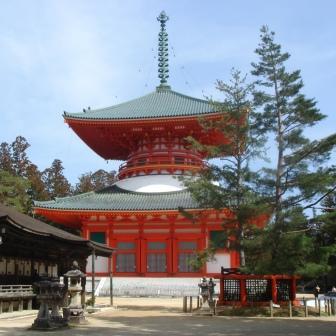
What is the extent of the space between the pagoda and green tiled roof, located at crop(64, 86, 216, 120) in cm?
8

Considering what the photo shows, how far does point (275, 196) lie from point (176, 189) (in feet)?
64.4

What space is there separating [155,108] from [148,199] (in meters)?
7.94

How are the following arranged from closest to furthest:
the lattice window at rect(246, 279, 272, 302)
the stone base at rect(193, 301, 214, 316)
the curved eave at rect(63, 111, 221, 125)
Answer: the stone base at rect(193, 301, 214, 316)
the lattice window at rect(246, 279, 272, 302)
the curved eave at rect(63, 111, 221, 125)

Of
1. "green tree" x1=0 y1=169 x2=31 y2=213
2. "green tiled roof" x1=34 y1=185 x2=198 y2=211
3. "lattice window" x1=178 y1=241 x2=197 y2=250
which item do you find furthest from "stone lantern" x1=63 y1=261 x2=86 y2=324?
"green tree" x1=0 y1=169 x2=31 y2=213

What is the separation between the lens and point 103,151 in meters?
47.8

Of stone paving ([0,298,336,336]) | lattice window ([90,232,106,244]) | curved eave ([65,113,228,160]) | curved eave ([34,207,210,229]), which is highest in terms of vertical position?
curved eave ([65,113,228,160])

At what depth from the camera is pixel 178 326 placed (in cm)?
1655

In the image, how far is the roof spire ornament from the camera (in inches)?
1982

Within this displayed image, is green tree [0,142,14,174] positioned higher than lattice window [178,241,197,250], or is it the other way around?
green tree [0,142,14,174]

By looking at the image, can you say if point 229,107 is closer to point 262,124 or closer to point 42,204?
point 262,124

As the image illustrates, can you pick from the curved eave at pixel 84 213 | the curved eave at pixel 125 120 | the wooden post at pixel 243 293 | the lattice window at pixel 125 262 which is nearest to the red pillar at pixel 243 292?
the wooden post at pixel 243 293

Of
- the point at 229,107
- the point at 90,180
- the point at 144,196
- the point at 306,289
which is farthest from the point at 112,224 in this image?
the point at 90,180

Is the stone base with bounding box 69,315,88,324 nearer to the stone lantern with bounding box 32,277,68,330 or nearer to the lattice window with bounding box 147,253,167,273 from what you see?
the stone lantern with bounding box 32,277,68,330

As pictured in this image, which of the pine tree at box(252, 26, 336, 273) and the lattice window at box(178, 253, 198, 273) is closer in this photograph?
the pine tree at box(252, 26, 336, 273)
